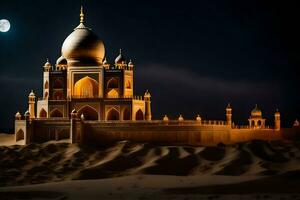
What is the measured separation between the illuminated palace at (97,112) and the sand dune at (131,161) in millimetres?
1403

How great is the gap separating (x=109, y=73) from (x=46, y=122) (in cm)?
734

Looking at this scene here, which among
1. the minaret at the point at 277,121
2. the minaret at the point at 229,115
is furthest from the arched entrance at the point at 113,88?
the minaret at the point at 277,121

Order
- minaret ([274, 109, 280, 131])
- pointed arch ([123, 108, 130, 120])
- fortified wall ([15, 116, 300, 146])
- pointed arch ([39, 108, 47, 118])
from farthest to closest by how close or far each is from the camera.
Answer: minaret ([274, 109, 280, 131])
pointed arch ([39, 108, 47, 118])
pointed arch ([123, 108, 130, 120])
fortified wall ([15, 116, 300, 146])

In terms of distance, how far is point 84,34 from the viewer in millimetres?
43406

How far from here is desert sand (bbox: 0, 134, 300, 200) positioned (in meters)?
23.2

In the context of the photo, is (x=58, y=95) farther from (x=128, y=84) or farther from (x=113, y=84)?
(x=128, y=84)

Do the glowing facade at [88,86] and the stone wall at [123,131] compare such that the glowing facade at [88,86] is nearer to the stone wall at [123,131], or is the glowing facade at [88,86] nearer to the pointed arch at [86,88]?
the pointed arch at [86,88]

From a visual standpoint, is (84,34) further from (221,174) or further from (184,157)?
(221,174)

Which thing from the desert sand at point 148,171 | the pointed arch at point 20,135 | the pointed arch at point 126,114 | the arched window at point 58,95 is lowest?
the desert sand at point 148,171

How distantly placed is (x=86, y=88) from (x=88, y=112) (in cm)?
263

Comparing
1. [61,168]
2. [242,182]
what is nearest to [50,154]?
[61,168]

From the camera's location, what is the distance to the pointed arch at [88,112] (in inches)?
1610

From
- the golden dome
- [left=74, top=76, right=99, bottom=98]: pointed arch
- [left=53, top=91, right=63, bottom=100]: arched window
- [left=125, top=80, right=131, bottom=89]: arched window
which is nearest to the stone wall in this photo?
[left=53, top=91, right=63, bottom=100]: arched window

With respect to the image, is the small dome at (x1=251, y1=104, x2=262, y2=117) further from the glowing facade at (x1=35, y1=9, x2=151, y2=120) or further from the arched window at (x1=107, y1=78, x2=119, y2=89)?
the arched window at (x1=107, y1=78, x2=119, y2=89)
